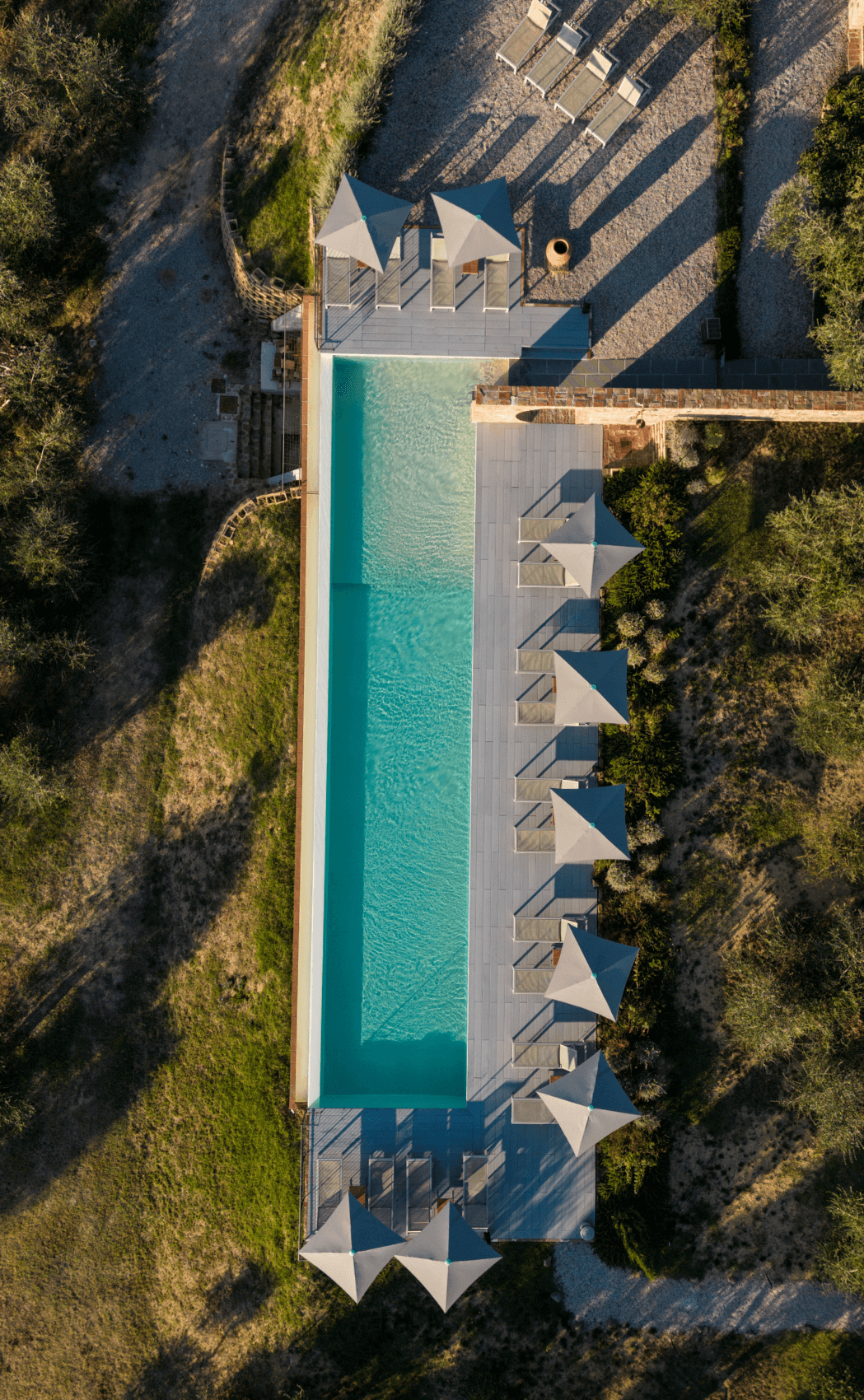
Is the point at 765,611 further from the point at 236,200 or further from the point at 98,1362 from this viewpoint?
the point at 98,1362

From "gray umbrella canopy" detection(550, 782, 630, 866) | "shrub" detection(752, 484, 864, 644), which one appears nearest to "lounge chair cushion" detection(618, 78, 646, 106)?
"shrub" detection(752, 484, 864, 644)

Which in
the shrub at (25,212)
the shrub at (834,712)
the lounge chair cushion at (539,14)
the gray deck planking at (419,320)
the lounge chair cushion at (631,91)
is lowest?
the shrub at (834,712)

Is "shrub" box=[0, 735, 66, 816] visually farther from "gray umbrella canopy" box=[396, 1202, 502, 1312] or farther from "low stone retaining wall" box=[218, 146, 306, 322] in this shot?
"gray umbrella canopy" box=[396, 1202, 502, 1312]

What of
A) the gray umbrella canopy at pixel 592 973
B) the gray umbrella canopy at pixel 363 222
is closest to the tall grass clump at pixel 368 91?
the gray umbrella canopy at pixel 363 222

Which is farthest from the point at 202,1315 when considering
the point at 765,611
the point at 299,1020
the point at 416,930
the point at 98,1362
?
the point at 765,611

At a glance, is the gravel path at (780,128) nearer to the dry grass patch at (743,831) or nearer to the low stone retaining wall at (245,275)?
the dry grass patch at (743,831)
